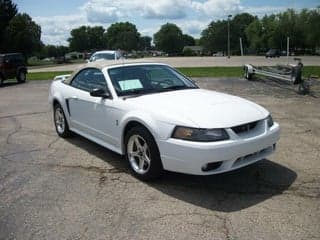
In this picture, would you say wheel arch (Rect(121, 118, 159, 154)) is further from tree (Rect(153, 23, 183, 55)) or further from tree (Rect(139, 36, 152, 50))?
tree (Rect(139, 36, 152, 50))

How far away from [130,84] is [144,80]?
25cm

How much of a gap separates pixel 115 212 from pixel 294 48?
105 meters

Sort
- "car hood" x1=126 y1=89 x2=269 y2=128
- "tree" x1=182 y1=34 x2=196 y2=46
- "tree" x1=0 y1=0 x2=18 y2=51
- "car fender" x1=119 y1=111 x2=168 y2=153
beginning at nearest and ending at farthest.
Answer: "car hood" x1=126 y1=89 x2=269 y2=128 → "car fender" x1=119 y1=111 x2=168 y2=153 → "tree" x1=0 y1=0 x2=18 y2=51 → "tree" x1=182 y1=34 x2=196 y2=46

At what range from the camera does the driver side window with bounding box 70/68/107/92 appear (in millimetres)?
6129

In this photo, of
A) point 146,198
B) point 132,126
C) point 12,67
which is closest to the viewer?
point 146,198

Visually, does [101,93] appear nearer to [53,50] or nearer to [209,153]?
[209,153]

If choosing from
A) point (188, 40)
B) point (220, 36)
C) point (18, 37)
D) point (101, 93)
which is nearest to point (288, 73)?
point (101, 93)

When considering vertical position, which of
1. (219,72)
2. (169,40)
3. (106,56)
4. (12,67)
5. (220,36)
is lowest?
(219,72)

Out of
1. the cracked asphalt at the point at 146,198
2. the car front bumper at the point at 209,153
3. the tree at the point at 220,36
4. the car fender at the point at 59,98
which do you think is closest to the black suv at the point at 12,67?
the car fender at the point at 59,98

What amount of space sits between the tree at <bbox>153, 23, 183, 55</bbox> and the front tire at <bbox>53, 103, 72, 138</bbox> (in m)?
141

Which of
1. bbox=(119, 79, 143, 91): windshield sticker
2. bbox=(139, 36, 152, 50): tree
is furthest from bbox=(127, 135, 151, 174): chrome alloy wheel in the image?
bbox=(139, 36, 152, 50): tree

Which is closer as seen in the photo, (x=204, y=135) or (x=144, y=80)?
(x=204, y=135)

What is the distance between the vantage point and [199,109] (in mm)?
4887

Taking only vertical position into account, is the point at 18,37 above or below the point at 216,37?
above
